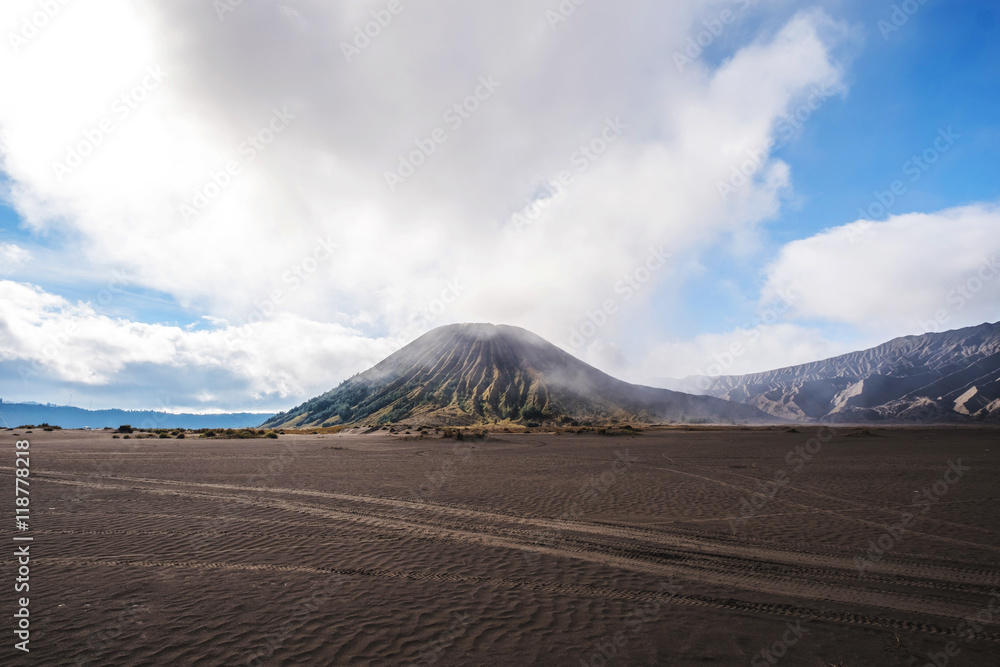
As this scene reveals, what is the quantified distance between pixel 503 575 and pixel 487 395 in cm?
14019

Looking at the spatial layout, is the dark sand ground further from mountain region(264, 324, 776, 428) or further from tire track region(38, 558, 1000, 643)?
mountain region(264, 324, 776, 428)

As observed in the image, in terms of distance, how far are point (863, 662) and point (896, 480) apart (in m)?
21.3

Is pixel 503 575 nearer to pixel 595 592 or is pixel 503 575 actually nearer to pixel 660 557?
pixel 595 592

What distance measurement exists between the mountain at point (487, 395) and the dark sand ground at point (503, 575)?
322 feet

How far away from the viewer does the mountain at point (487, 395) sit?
446 ft

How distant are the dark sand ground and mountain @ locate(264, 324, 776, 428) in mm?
98243

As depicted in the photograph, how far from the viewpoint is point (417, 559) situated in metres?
10.1

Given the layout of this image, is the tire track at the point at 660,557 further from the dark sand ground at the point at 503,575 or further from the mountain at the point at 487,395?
the mountain at the point at 487,395

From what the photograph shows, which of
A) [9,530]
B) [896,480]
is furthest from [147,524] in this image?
[896,480]

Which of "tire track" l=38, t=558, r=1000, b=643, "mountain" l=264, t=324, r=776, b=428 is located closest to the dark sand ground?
"tire track" l=38, t=558, r=1000, b=643

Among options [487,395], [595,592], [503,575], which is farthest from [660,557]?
[487,395]

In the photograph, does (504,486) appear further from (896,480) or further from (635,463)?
(896,480)

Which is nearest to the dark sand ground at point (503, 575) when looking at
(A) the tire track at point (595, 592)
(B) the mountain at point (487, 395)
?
(A) the tire track at point (595, 592)

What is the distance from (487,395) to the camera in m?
148
